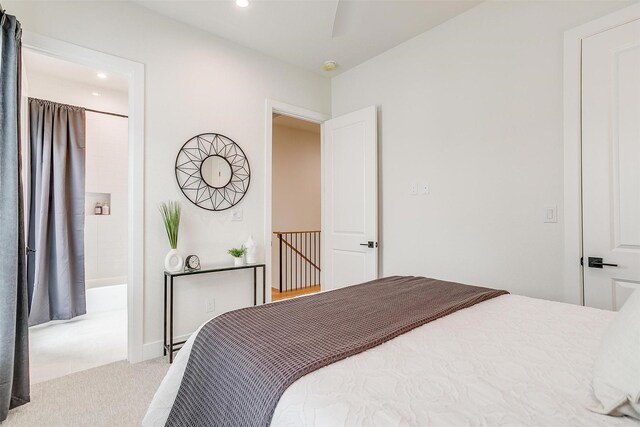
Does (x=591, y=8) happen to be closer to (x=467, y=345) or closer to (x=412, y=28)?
(x=412, y=28)

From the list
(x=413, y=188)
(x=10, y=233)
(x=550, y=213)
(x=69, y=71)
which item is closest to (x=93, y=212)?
(x=69, y=71)

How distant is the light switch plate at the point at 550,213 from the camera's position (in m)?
2.13

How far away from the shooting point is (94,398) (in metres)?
1.96

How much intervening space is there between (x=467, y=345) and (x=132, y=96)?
2.75m

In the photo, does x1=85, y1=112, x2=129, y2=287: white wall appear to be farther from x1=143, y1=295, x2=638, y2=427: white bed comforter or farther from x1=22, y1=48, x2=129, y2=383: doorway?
x1=143, y1=295, x2=638, y2=427: white bed comforter

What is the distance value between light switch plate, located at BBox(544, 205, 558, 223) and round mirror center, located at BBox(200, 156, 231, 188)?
99.9 inches

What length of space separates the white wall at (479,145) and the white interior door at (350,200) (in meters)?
0.15

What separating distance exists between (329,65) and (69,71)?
111 inches

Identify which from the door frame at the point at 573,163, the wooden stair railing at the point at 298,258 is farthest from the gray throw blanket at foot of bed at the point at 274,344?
the wooden stair railing at the point at 298,258

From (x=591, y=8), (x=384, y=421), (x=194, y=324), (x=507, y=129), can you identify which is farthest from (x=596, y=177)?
(x=194, y=324)

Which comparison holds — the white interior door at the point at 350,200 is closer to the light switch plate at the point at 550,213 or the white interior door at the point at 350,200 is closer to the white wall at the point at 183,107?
the white wall at the point at 183,107

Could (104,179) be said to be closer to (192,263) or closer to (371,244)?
(192,263)

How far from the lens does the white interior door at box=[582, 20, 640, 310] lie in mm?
1837

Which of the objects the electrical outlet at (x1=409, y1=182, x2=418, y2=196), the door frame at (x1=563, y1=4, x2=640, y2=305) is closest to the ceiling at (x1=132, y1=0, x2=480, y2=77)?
the door frame at (x1=563, y1=4, x2=640, y2=305)
